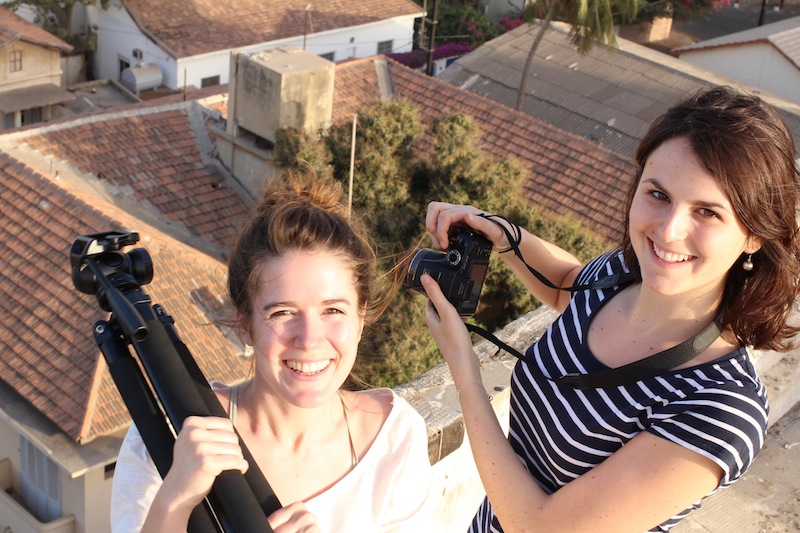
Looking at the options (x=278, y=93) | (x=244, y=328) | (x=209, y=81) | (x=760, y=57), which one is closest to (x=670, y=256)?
(x=244, y=328)

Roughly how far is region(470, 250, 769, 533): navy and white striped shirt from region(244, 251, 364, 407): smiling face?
1.67ft

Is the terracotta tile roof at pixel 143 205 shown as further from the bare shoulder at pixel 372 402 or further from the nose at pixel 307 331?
the nose at pixel 307 331

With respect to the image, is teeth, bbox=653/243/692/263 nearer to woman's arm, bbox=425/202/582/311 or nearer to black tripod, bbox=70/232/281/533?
woman's arm, bbox=425/202/582/311

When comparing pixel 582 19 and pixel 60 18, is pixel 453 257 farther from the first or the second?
pixel 60 18

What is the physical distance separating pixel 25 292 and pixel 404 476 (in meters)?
7.59

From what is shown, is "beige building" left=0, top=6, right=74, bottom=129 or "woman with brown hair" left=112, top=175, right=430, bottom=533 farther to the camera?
"beige building" left=0, top=6, right=74, bottom=129

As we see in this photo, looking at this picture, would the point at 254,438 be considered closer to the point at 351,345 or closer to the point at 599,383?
the point at 351,345

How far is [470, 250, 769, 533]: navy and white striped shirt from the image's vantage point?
197 cm

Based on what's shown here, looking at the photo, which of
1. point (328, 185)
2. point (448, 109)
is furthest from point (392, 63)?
point (328, 185)

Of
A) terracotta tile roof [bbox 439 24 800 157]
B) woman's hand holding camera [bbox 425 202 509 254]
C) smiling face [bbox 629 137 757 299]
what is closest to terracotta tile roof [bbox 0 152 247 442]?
woman's hand holding camera [bbox 425 202 509 254]

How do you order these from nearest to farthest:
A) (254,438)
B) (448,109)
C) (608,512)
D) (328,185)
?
(608,512) → (254,438) → (328,185) → (448,109)

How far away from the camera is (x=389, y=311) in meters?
8.53

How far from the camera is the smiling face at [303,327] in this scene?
2004 mm

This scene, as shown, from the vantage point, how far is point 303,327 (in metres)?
2.02
